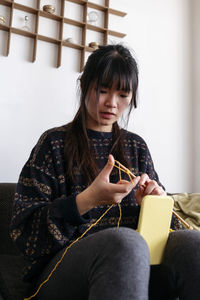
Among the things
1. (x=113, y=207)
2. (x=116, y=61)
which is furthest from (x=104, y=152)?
(x=116, y=61)

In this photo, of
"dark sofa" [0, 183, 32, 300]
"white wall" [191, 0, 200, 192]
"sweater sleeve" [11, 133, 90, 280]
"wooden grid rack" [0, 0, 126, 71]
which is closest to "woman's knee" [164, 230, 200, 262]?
"sweater sleeve" [11, 133, 90, 280]

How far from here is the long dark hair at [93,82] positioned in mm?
935

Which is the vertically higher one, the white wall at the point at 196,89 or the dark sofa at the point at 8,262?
the white wall at the point at 196,89

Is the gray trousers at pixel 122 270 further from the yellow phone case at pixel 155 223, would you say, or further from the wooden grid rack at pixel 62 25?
the wooden grid rack at pixel 62 25

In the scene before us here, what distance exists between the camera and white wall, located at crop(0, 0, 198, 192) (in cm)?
158

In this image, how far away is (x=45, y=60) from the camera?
1.67 metres

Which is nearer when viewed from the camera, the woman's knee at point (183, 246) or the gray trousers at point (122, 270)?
the gray trousers at point (122, 270)

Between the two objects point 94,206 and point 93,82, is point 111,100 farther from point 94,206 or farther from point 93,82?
point 94,206

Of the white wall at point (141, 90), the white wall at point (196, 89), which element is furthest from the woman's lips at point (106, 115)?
the white wall at point (196, 89)

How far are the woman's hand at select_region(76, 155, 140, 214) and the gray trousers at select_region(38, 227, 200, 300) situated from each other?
8 cm

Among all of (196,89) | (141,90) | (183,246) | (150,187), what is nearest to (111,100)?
(150,187)

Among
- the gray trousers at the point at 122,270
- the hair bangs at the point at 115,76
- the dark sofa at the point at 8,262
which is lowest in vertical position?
the dark sofa at the point at 8,262

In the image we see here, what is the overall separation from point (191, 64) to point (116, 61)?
143cm

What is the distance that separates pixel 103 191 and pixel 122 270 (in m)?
0.20
